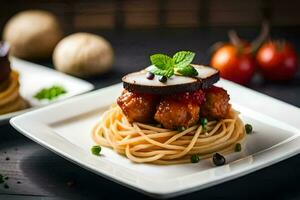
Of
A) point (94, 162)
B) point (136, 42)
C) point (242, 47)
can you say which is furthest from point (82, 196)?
point (136, 42)

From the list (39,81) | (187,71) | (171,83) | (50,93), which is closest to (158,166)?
(171,83)

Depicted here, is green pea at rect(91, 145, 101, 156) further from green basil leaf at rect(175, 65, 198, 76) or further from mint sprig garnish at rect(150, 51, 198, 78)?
green basil leaf at rect(175, 65, 198, 76)

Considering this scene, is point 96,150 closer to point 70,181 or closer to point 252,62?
point 70,181

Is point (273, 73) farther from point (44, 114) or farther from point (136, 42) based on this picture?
point (44, 114)

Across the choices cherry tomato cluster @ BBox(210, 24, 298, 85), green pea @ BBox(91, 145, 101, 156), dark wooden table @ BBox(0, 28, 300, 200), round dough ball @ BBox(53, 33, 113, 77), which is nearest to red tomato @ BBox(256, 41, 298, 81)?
cherry tomato cluster @ BBox(210, 24, 298, 85)

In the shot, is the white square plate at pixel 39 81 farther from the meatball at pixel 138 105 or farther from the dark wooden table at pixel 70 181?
the meatball at pixel 138 105

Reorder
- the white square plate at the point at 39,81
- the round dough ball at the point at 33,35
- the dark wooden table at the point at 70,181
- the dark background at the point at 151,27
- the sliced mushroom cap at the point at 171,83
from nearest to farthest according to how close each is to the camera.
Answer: the dark wooden table at the point at 70,181, the sliced mushroom cap at the point at 171,83, the dark background at the point at 151,27, the white square plate at the point at 39,81, the round dough ball at the point at 33,35

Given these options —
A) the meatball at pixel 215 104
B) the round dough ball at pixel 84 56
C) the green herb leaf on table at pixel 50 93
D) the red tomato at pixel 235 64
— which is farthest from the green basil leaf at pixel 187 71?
the round dough ball at pixel 84 56

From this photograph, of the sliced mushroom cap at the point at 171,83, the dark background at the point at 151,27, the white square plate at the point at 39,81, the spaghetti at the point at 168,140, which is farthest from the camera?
the white square plate at the point at 39,81
